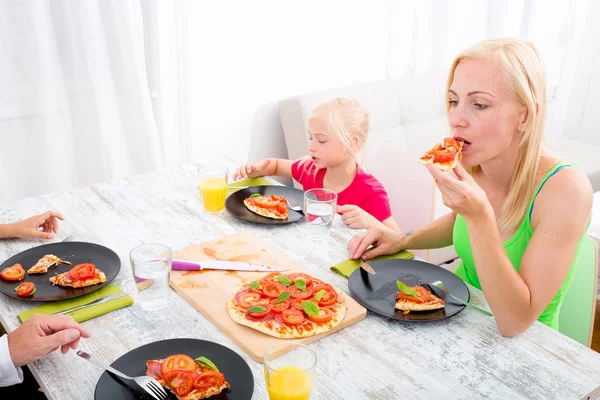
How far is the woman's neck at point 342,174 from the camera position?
8.13 feet

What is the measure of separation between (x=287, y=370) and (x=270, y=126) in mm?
2615

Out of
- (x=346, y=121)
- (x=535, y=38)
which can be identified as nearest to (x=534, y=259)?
(x=346, y=121)

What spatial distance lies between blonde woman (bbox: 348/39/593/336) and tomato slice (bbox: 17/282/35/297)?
1.06 meters

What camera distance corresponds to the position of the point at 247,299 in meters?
Answer: 1.46

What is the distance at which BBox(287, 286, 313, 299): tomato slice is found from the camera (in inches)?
58.0

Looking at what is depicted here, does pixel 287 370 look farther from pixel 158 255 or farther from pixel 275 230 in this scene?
pixel 275 230

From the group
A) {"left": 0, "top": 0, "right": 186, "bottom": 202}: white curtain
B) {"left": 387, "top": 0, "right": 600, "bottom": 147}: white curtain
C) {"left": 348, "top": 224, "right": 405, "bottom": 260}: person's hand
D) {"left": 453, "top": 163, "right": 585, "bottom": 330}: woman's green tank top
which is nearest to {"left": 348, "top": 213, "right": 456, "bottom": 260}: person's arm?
{"left": 348, "top": 224, "right": 405, "bottom": 260}: person's hand

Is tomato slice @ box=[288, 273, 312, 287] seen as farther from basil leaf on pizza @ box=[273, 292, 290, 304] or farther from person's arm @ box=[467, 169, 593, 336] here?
person's arm @ box=[467, 169, 593, 336]

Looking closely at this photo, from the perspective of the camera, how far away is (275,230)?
194cm

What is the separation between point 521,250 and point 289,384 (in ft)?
2.89

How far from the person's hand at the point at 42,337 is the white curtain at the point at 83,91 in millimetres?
1785

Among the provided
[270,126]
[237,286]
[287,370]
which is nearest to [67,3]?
[270,126]

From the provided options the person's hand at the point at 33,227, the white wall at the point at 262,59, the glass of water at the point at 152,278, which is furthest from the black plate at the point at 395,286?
the white wall at the point at 262,59

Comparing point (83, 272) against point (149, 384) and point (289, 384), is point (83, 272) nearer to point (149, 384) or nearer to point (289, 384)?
point (149, 384)
